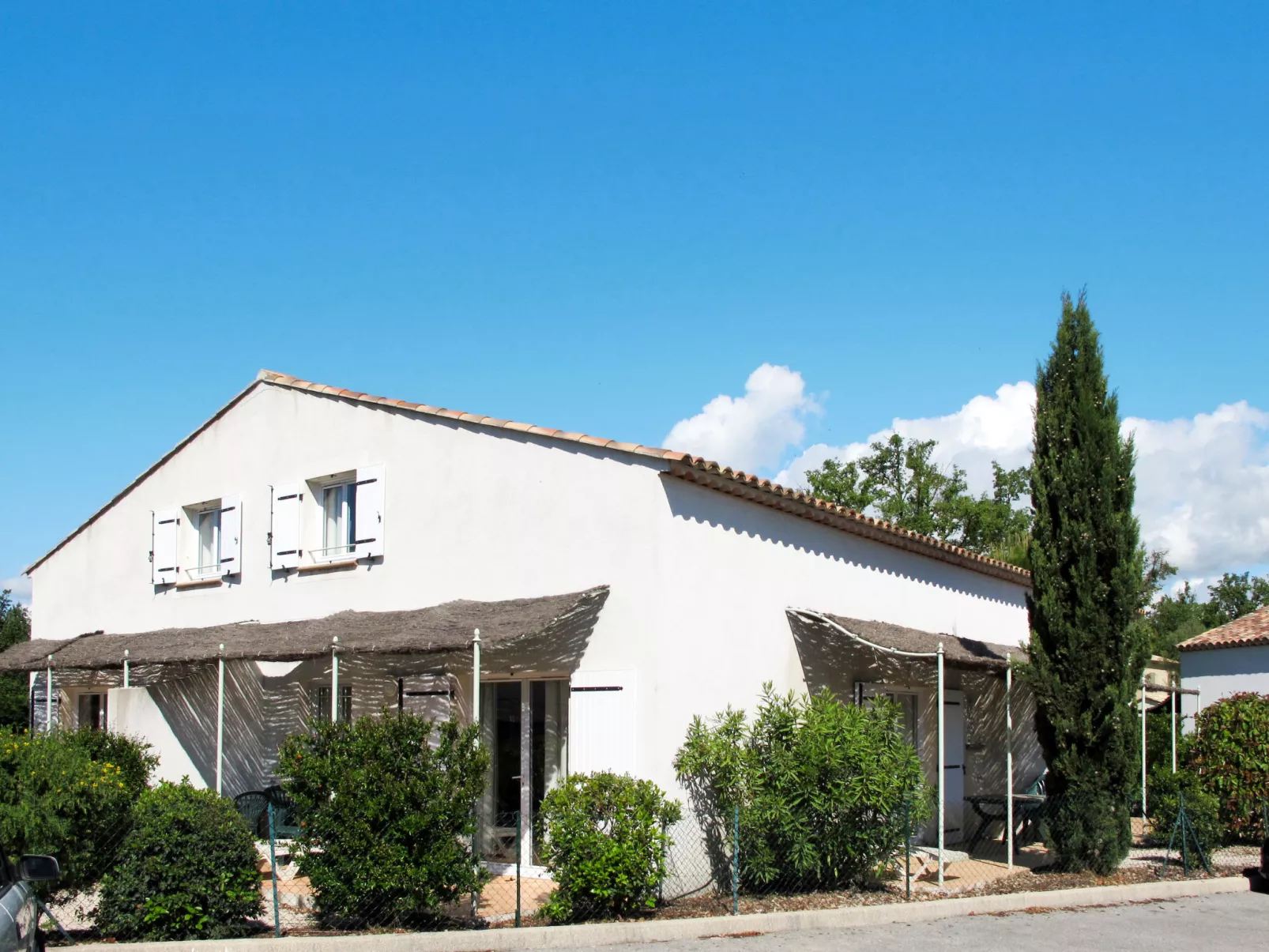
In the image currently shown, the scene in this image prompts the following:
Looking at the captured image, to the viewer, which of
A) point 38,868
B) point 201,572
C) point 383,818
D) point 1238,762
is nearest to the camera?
point 38,868

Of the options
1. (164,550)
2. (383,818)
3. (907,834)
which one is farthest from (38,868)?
(164,550)

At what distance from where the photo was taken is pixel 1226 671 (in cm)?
2512

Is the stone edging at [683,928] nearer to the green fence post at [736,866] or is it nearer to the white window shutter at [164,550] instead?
the green fence post at [736,866]

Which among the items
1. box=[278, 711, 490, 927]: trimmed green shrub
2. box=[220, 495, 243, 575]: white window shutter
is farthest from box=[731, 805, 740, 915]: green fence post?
box=[220, 495, 243, 575]: white window shutter

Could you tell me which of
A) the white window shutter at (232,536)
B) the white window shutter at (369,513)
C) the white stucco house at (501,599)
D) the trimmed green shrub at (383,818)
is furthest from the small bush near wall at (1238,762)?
the white window shutter at (232,536)

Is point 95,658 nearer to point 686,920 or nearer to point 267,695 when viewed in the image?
point 267,695

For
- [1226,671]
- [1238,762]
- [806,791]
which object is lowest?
[1238,762]

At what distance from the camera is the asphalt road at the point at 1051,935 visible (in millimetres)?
9117

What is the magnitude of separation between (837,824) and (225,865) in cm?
542

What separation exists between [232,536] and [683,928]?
923 centimetres

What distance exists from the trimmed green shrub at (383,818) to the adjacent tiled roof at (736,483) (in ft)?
11.4

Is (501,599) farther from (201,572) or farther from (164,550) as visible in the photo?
(164,550)

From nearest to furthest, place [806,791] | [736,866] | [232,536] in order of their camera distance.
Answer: [736,866], [806,791], [232,536]

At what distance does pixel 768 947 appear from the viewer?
8.99 m
